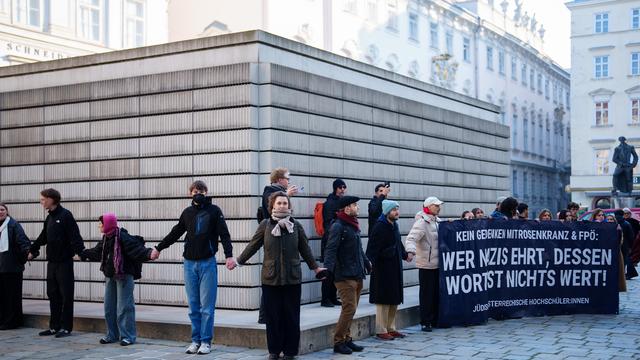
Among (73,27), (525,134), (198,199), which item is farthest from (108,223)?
(525,134)

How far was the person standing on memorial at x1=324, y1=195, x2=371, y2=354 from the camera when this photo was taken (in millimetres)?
9617

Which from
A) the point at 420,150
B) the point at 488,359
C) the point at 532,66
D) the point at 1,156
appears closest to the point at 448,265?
the point at 488,359

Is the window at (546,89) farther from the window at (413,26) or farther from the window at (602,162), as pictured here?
the window at (413,26)

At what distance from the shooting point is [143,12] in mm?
34938

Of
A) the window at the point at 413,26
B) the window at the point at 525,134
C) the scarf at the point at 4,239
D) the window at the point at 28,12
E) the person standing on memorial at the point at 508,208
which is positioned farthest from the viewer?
the window at the point at 525,134

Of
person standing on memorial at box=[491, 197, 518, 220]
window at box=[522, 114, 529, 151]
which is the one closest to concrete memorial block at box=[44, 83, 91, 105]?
person standing on memorial at box=[491, 197, 518, 220]

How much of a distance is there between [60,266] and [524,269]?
6712 millimetres

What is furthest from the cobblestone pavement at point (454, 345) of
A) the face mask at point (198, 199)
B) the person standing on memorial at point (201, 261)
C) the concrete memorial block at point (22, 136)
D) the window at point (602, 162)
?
the window at point (602, 162)

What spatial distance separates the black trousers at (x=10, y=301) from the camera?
455 inches

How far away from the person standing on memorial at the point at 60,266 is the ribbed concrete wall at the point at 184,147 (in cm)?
193

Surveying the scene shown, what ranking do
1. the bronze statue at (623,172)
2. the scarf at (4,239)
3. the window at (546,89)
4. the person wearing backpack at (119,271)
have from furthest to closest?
1. the window at (546,89)
2. the bronze statue at (623,172)
3. the scarf at (4,239)
4. the person wearing backpack at (119,271)

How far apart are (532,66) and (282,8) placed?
3701 cm

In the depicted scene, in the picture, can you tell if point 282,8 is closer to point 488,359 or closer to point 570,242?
point 570,242

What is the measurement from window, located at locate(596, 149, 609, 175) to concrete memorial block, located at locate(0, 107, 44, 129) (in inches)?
1956
